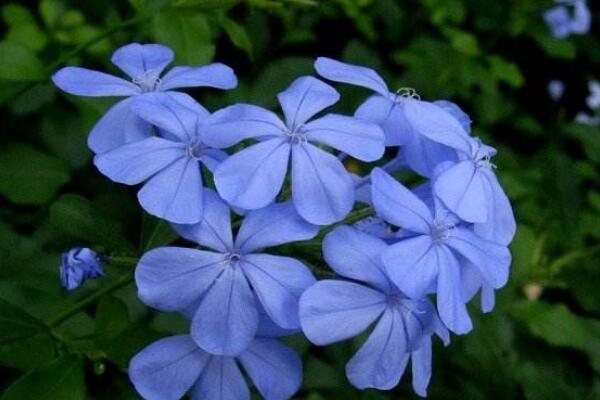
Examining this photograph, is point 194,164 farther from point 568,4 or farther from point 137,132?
point 568,4

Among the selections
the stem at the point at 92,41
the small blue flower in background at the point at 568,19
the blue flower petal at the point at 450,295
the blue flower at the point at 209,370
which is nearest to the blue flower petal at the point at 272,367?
the blue flower at the point at 209,370

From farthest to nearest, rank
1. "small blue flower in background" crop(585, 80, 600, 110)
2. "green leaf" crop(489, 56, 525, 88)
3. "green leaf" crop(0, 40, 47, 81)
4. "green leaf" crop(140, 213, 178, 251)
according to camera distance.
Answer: "small blue flower in background" crop(585, 80, 600, 110) → "green leaf" crop(489, 56, 525, 88) → "green leaf" crop(0, 40, 47, 81) → "green leaf" crop(140, 213, 178, 251)

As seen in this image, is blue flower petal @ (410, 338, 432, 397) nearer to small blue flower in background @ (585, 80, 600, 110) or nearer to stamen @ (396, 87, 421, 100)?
stamen @ (396, 87, 421, 100)

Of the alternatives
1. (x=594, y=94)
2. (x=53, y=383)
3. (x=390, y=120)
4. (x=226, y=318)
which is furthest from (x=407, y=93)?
(x=594, y=94)

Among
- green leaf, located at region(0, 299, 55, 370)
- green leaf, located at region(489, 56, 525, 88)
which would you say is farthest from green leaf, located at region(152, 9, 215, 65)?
green leaf, located at region(489, 56, 525, 88)

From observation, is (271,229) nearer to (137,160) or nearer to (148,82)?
(137,160)

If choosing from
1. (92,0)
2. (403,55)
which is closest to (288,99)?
(92,0)
